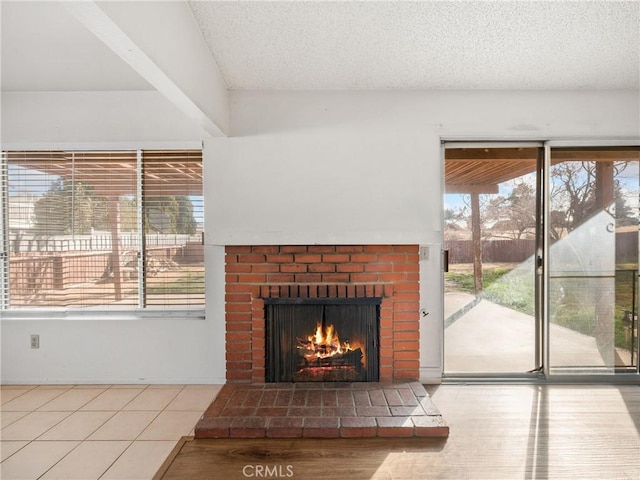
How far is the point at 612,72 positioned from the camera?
8.81 feet

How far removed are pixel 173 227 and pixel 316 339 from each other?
150cm

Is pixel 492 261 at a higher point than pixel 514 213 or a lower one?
lower

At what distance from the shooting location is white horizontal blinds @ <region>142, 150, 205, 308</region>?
306 cm

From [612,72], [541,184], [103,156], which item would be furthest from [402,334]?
[103,156]

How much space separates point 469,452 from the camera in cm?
208

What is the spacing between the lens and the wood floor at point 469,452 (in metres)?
1.91

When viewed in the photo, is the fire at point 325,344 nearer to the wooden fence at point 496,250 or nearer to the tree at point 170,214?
the wooden fence at point 496,250

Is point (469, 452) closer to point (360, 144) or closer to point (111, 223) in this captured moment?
point (360, 144)

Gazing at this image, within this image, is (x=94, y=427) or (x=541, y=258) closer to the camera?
(x=94, y=427)

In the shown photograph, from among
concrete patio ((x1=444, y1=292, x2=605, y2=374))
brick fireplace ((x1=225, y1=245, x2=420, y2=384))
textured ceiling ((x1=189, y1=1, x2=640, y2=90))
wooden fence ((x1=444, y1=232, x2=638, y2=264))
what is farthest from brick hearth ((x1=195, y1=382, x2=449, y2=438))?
textured ceiling ((x1=189, y1=1, x2=640, y2=90))

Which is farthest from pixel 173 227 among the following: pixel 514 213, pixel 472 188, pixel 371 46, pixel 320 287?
pixel 514 213

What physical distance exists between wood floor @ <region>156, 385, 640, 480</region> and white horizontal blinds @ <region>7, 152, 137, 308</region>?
5.51ft

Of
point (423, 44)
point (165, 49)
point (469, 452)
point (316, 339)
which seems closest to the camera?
point (165, 49)

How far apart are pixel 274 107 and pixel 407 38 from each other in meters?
1.14
